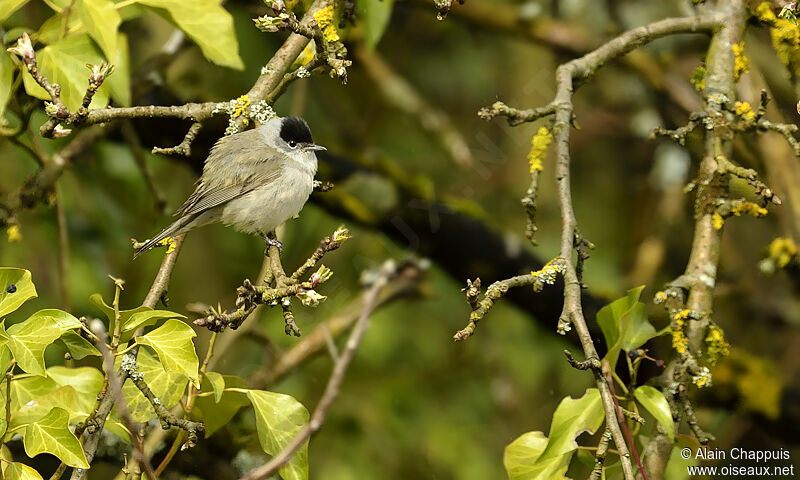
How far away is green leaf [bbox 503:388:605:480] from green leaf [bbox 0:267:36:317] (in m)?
1.29

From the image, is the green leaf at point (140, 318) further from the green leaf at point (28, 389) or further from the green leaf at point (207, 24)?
the green leaf at point (207, 24)

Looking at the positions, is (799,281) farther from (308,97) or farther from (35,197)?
(35,197)

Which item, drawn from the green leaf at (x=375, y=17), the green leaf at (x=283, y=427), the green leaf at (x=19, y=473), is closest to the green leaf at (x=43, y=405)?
the green leaf at (x=19, y=473)

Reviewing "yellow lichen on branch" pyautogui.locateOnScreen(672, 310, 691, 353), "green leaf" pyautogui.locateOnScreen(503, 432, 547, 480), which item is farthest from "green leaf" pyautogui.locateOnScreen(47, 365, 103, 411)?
"yellow lichen on branch" pyautogui.locateOnScreen(672, 310, 691, 353)

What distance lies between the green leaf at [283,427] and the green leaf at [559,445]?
0.54m

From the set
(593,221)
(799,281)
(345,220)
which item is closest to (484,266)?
(345,220)

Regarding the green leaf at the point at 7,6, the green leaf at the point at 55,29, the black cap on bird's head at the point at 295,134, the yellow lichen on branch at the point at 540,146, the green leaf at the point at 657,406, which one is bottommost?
the black cap on bird's head at the point at 295,134

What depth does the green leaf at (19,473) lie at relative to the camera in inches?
77.2

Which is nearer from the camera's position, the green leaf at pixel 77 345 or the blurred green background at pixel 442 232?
the green leaf at pixel 77 345

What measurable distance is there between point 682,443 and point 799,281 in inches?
98.7

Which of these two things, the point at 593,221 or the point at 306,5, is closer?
the point at 306,5

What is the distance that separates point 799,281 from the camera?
4449mm

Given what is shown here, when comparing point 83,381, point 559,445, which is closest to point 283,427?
point 83,381

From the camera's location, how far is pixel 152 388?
2.14 metres
